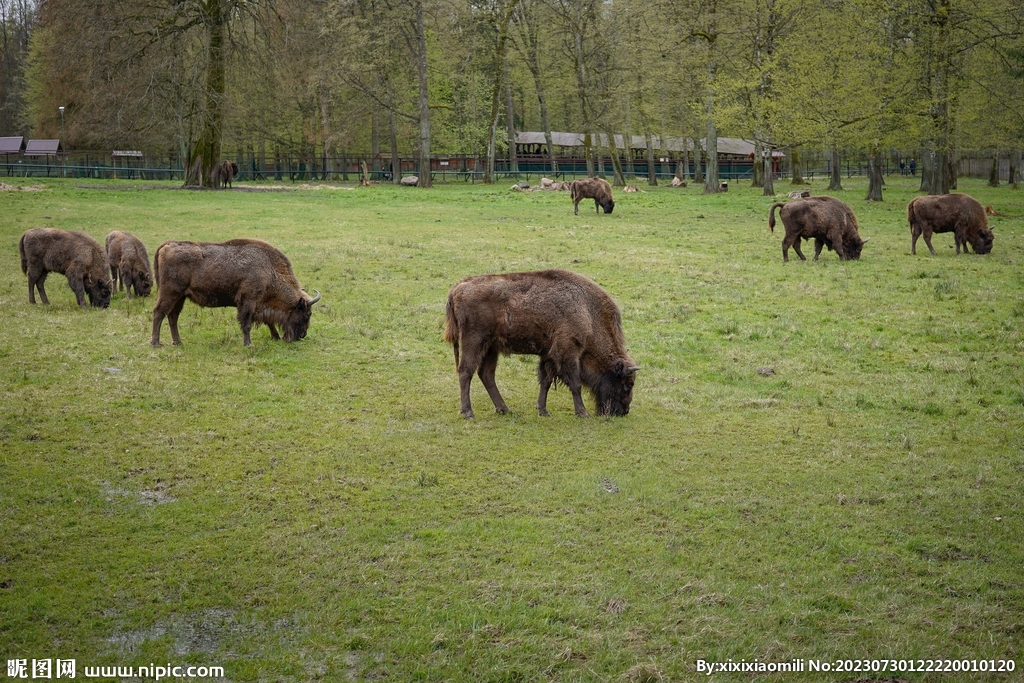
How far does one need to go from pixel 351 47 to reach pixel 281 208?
17779 millimetres

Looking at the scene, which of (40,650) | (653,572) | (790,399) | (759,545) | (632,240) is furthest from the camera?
(632,240)

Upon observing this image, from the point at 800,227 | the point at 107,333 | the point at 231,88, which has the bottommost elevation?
the point at 107,333

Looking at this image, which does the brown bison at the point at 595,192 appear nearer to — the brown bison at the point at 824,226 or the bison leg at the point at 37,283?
the brown bison at the point at 824,226

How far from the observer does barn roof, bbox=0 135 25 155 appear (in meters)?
71.5

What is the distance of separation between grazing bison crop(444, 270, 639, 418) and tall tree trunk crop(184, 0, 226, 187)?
3138 cm

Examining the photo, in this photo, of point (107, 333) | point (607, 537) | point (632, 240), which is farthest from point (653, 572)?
point (632, 240)

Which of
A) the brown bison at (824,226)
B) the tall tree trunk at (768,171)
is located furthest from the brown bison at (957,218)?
the tall tree trunk at (768,171)

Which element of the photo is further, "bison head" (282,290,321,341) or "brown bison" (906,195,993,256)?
"brown bison" (906,195,993,256)

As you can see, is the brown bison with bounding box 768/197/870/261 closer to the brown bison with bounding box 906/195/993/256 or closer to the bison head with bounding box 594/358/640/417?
the brown bison with bounding box 906/195/993/256

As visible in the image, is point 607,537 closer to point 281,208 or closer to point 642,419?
point 642,419

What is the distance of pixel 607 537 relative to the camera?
690 cm

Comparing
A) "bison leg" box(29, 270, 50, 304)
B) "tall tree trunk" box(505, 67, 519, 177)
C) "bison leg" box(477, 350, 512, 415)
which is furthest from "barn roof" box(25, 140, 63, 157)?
"bison leg" box(477, 350, 512, 415)

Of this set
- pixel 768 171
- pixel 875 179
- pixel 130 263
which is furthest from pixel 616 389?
pixel 768 171

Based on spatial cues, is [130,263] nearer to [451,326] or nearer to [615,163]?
[451,326]
